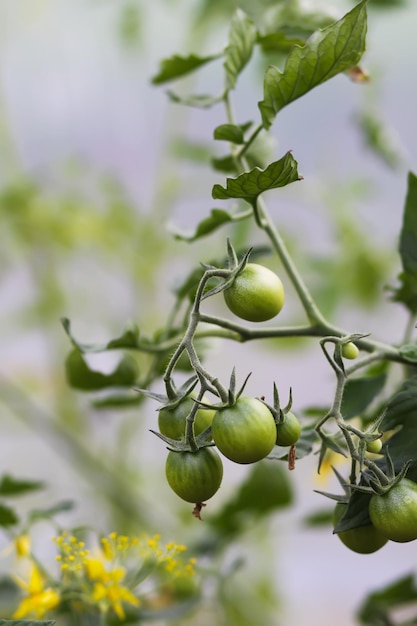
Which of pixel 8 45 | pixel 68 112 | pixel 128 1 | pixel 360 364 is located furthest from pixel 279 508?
pixel 68 112

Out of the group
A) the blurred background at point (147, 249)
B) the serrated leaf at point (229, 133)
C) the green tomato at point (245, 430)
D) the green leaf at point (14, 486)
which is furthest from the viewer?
the blurred background at point (147, 249)

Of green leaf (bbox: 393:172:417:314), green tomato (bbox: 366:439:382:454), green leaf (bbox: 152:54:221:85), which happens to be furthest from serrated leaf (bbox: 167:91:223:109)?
green tomato (bbox: 366:439:382:454)

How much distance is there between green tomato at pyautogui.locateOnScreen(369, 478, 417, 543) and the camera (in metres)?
0.30

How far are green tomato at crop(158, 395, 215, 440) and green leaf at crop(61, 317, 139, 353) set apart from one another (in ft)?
0.38

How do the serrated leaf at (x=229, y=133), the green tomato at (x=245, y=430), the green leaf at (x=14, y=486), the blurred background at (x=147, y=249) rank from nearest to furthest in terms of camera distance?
the green tomato at (x=245, y=430) → the serrated leaf at (x=229, y=133) → the green leaf at (x=14, y=486) → the blurred background at (x=147, y=249)

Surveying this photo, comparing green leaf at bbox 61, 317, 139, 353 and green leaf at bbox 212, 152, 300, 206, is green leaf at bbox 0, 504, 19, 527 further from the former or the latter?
green leaf at bbox 212, 152, 300, 206

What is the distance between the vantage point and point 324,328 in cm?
38

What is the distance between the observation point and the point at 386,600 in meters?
0.58

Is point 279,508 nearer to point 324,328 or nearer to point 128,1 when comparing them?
point 324,328

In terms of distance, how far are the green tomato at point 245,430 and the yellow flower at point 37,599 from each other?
222 millimetres

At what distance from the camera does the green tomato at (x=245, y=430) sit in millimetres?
291

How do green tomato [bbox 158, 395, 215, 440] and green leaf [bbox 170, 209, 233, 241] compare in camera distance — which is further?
green leaf [bbox 170, 209, 233, 241]

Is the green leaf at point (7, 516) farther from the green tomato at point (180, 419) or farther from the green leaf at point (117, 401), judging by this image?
the green tomato at point (180, 419)

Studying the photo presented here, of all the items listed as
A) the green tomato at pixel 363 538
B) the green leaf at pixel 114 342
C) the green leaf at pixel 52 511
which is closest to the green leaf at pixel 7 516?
the green leaf at pixel 52 511
